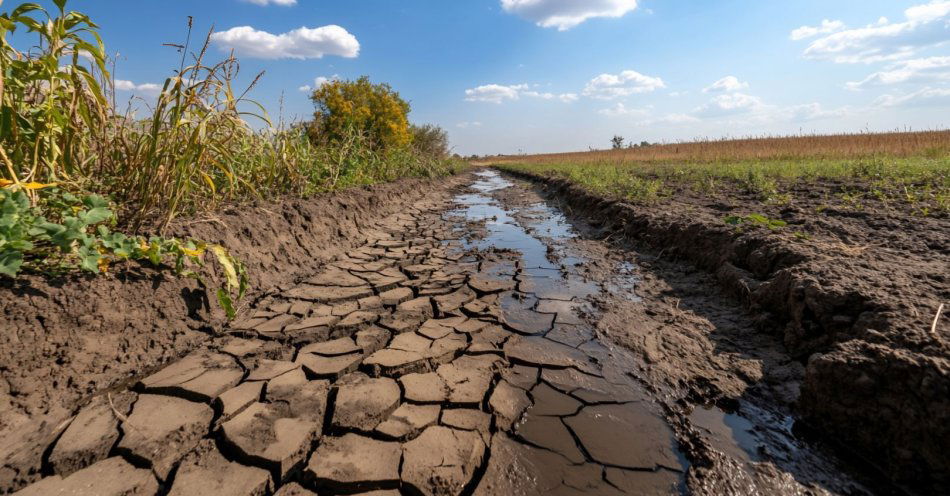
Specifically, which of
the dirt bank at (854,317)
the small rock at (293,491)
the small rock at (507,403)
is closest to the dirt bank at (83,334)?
the small rock at (293,491)

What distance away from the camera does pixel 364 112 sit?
9.34 meters

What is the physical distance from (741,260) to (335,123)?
803 cm

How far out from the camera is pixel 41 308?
1710 mm

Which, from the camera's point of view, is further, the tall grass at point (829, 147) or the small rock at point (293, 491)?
the tall grass at point (829, 147)

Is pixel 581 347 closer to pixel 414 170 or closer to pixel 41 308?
pixel 41 308

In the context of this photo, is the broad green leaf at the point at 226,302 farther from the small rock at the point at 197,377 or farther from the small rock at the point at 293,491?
the small rock at the point at 293,491

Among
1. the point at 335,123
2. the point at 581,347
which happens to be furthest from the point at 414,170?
the point at 581,347

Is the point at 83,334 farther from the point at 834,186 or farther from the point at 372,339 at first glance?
the point at 834,186

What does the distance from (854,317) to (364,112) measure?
9.28 meters

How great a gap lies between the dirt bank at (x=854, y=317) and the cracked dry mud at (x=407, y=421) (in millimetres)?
189

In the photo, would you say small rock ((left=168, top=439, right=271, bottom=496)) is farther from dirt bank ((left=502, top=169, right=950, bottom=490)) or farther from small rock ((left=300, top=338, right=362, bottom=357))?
dirt bank ((left=502, top=169, right=950, bottom=490))

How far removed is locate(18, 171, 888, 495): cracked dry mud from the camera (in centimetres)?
131

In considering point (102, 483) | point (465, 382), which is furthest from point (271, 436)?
point (465, 382)

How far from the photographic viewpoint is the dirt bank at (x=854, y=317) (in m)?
1.29
